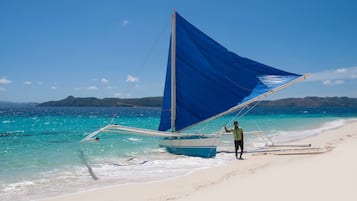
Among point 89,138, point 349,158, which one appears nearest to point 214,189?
point 349,158

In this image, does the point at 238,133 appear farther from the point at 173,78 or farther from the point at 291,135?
the point at 291,135

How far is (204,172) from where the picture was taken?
35.3ft

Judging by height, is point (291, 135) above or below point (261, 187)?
below

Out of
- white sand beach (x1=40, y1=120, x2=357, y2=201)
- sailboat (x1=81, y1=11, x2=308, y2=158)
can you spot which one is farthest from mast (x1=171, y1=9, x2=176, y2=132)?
white sand beach (x1=40, y1=120, x2=357, y2=201)

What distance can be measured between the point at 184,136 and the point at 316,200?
372 inches

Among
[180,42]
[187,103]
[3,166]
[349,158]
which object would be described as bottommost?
[3,166]

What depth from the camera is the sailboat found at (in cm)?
1605

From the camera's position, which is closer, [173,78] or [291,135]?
[173,78]

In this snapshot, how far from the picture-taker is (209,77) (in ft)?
53.2

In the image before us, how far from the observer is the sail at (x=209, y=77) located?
16.1m

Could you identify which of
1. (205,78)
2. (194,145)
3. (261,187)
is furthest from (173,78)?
(261,187)

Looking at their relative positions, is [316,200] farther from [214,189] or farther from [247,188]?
[214,189]

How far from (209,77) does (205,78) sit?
198mm

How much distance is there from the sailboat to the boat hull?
0.49 metres
